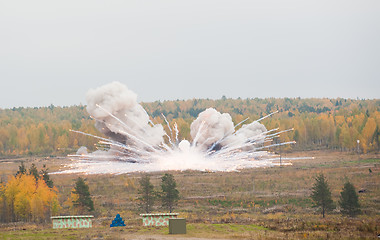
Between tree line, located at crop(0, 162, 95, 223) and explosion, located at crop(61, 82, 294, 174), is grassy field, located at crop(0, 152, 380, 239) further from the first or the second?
explosion, located at crop(61, 82, 294, 174)

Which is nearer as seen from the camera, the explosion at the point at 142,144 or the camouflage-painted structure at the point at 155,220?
the camouflage-painted structure at the point at 155,220

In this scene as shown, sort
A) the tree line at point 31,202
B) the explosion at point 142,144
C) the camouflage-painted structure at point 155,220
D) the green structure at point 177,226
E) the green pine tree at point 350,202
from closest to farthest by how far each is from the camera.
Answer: the green structure at point 177,226, the camouflage-painted structure at point 155,220, the green pine tree at point 350,202, the tree line at point 31,202, the explosion at point 142,144

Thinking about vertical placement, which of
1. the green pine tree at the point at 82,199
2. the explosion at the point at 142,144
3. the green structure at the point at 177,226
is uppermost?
the explosion at the point at 142,144

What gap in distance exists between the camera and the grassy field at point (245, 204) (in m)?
35.1

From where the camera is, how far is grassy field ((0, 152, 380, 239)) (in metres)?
35.1

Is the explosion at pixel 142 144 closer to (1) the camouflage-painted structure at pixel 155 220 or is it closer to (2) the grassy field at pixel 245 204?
(2) the grassy field at pixel 245 204

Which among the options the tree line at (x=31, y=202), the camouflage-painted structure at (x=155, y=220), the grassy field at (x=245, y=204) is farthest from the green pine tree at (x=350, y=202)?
the tree line at (x=31, y=202)

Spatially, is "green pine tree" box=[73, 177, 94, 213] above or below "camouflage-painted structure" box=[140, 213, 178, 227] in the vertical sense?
above

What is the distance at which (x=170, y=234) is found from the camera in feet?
115

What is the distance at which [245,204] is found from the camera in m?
57.3

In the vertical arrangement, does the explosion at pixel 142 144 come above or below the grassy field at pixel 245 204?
above

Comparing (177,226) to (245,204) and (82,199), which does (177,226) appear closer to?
(82,199)

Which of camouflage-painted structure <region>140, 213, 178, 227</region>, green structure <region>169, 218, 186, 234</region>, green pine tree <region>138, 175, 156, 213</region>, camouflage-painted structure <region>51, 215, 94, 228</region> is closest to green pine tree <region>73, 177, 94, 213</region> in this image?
green pine tree <region>138, 175, 156, 213</region>

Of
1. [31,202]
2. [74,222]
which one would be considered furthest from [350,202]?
[31,202]
